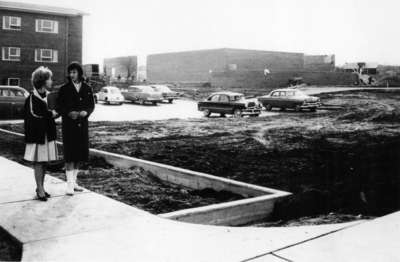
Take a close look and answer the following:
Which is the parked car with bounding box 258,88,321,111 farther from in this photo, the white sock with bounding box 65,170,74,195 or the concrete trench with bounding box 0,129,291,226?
the white sock with bounding box 65,170,74,195

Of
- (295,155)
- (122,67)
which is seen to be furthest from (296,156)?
(122,67)

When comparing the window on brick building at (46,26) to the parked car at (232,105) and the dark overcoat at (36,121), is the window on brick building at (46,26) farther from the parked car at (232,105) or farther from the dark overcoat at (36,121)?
the dark overcoat at (36,121)

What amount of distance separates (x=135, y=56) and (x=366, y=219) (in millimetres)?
76773

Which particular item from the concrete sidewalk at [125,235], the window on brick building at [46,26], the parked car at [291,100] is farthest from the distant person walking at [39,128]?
the window on brick building at [46,26]

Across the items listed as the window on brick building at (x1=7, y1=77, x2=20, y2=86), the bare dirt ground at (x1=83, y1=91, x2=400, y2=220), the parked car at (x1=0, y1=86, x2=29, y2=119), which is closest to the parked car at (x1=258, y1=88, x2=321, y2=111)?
the bare dirt ground at (x1=83, y1=91, x2=400, y2=220)

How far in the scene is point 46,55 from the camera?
3950 cm

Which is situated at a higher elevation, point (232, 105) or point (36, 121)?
point (36, 121)

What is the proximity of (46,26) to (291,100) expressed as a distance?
23.6m

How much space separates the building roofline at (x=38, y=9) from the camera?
121ft

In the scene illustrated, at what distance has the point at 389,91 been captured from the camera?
38.3 metres

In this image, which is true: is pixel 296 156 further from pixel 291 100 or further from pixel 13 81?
pixel 13 81

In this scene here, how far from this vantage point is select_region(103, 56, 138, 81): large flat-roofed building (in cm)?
7904

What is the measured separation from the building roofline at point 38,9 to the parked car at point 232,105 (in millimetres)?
21262

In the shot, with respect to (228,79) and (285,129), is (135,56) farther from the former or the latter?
(285,129)
